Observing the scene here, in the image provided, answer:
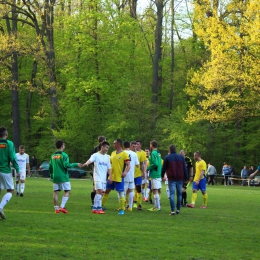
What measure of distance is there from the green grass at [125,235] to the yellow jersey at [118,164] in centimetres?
97

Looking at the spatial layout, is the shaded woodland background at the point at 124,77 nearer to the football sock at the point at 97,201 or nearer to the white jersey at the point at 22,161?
the white jersey at the point at 22,161

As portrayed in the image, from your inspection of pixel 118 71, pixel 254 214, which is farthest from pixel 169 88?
pixel 254 214

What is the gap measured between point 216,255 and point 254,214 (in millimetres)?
8637

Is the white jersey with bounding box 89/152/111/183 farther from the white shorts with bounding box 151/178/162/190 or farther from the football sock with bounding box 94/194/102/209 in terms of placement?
the white shorts with bounding box 151/178/162/190

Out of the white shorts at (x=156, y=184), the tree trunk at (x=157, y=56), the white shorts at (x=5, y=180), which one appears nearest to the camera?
the white shorts at (x=5, y=180)

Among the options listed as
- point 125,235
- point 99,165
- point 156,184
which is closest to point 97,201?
point 99,165

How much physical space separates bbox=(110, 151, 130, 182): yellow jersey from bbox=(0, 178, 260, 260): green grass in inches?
38.1

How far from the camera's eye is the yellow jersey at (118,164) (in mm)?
16672

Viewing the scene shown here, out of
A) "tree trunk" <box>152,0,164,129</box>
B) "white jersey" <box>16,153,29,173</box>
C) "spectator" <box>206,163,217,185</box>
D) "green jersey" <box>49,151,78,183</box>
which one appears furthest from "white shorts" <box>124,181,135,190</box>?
"tree trunk" <box>152,0,164,129</box>

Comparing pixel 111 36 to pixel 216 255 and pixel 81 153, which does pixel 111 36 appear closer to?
pixel 81 153

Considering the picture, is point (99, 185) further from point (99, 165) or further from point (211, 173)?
point (211, 173)

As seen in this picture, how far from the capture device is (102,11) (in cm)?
5556

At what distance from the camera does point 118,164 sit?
1672 centimetres

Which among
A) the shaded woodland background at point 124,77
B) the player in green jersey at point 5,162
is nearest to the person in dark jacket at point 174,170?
the player in green jersey at point 5,162
